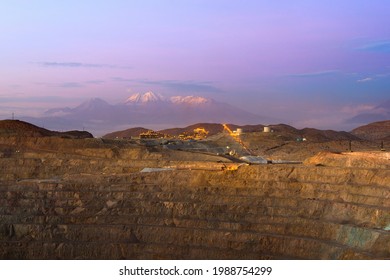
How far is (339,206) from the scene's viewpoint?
46438 millimetres

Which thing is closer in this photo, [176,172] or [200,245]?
[200,245]

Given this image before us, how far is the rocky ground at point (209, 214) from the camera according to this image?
4506cm

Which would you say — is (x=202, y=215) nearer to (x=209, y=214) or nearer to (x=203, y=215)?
(x=203, y=215)

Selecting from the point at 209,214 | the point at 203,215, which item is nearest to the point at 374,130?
the point at 209,214

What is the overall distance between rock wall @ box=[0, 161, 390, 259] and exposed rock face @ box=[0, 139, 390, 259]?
3.9 inches

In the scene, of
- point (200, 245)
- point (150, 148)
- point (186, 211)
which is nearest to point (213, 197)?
point (186, 211)

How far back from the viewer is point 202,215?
173 ft

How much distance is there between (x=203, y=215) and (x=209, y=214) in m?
0.60

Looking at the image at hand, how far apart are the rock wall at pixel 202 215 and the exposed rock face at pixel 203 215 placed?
0.10m

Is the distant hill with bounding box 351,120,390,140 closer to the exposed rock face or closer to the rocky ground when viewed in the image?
the rocky ground

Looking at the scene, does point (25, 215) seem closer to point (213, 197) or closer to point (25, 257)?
point (25, 257)

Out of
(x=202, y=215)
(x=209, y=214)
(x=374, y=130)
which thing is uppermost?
(x=374, y=130)

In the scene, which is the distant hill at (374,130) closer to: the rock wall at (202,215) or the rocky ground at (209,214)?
Result: the rocky ground at (209,214)

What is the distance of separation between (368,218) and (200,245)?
1516cm
